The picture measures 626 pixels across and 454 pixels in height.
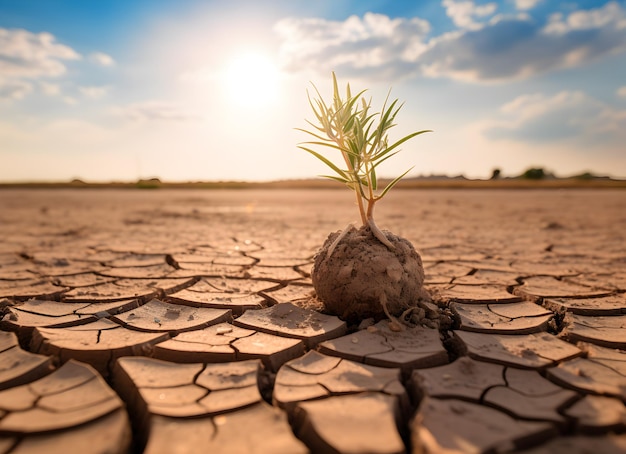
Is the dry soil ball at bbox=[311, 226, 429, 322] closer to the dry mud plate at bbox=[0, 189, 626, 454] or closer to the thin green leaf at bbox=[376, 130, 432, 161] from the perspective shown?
the dry mud plate at bbox=[0, 189, 626, 454]

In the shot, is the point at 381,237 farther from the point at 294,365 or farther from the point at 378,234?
the point at 294,365

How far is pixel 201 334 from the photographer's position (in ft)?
5.59

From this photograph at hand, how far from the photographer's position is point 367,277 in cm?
180

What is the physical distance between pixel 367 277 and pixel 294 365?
534 millimetres

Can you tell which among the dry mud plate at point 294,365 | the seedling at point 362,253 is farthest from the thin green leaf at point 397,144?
the dry mud plate at point 294,365

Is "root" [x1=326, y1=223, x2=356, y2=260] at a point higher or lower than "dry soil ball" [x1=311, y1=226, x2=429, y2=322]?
higher

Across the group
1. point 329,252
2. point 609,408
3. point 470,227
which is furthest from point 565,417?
point 470,227

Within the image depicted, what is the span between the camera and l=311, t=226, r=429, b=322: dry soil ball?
1.80 m

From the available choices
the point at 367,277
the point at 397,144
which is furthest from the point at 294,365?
the point at 397,144

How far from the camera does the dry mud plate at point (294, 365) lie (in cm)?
105

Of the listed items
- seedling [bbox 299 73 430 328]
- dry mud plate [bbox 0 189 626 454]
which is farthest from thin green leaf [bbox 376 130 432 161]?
dry mud plate [bbox 0 189 626 454]

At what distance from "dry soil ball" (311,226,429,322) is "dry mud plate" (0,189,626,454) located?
0.26 ft

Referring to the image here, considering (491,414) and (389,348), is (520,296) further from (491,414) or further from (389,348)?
(491,414)

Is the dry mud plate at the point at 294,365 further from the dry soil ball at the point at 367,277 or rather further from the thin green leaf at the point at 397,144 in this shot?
the thin green leaf at the point at 397,144
